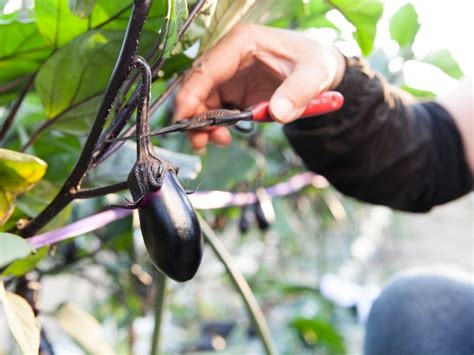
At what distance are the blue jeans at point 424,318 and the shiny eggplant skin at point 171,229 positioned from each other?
0.29m

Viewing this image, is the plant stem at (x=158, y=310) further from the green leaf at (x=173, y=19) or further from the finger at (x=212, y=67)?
the green leaf at (x=173, y=19)

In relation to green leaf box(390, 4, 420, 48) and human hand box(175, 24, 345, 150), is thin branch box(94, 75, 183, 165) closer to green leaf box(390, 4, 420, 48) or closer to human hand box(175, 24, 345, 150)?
A: human hand box(175, 24, 345, 150)

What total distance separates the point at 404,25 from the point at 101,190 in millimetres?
536

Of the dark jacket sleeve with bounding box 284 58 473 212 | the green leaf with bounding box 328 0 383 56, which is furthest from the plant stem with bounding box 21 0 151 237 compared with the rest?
the dark jacket sleeve with bounding box 284 58 473 212

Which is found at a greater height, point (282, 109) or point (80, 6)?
point (80, 6)

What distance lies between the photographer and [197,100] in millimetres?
447

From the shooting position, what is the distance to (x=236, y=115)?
332 mm

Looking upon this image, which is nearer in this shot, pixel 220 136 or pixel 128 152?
pixel 128 152

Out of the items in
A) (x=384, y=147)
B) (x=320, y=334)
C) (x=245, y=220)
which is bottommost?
(x=320, y=334)

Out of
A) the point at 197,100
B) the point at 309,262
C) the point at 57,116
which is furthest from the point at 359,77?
the point at 309,262

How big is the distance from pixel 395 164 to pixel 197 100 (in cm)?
34

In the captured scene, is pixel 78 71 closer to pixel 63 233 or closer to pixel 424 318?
pixel 63 233

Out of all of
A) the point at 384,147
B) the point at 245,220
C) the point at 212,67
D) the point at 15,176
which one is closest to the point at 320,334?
the point at 245,220

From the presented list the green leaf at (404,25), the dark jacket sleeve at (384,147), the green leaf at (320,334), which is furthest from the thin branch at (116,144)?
the green leaf at (320,334)
